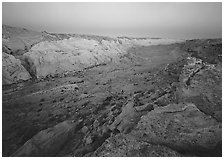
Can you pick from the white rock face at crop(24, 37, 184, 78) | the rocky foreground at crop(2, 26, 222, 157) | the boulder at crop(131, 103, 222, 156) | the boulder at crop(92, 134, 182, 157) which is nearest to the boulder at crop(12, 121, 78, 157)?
the rocky foreground at crop(2, 26, 222, 157)

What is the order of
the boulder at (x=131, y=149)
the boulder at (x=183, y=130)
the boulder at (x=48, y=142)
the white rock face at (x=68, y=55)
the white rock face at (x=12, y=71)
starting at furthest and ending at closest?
1. the white rock face at (x=68, y=55)
2. the white rock face at (x=12, y=71)
3. the boulder at (x=48, y=142)
4. the boulder at (x=183, y=130)
5. the boulder at (x=131, y=149)

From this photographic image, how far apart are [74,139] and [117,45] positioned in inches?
379

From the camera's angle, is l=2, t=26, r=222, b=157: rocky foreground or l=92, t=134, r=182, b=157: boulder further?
l=2, t=26, r=222, b=157: rocky foreground

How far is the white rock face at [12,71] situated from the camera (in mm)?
7961

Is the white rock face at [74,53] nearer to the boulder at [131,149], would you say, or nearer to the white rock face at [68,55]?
the white rock face at [68,55]

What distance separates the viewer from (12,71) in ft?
27.4

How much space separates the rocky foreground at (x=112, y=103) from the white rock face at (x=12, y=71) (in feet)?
0.13

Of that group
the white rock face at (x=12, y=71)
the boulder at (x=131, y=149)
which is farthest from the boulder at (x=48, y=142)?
the white rock face at (x=12, y=71)

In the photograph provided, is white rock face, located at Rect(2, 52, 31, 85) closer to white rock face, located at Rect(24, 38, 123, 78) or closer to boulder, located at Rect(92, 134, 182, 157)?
white rock face, located at Rect(24, 38, 123, 78)

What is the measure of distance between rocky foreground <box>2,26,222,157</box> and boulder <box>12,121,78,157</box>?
0.02 metres

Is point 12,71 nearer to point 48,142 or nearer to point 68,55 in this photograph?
point 68,55

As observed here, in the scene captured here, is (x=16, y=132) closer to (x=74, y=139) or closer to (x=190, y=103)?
(x=74, y=139)

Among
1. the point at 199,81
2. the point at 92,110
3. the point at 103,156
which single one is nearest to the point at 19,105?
the point at 92,110

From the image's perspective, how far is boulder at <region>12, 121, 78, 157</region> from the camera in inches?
198
